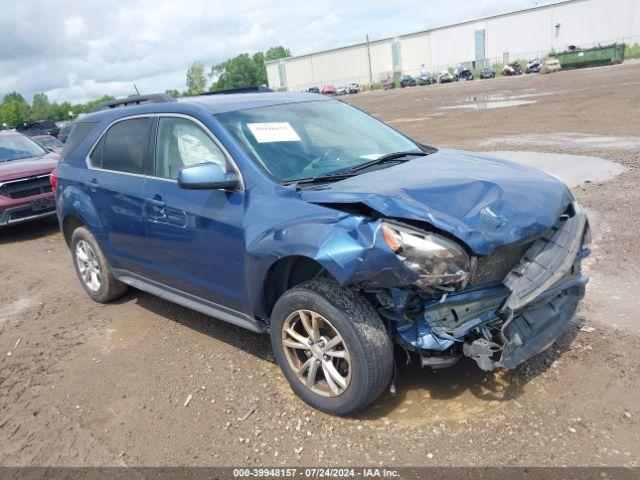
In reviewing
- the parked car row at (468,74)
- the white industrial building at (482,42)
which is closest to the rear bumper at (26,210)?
the parked car row at (468,74)

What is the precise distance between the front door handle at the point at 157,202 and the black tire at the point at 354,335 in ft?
4.70

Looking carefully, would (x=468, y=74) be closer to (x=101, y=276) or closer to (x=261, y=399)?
(x=101, y=276)

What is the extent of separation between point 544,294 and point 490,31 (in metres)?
89.6

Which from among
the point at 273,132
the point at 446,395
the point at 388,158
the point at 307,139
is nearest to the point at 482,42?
the point at 388,158

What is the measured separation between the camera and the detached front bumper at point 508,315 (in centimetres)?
301

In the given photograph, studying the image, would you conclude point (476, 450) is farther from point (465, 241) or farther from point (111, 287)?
point (111, 287)

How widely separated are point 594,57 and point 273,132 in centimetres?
5793

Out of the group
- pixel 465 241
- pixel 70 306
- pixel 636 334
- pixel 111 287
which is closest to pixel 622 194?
pixel 636 334

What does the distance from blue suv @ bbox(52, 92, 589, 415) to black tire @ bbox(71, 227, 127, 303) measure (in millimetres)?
700

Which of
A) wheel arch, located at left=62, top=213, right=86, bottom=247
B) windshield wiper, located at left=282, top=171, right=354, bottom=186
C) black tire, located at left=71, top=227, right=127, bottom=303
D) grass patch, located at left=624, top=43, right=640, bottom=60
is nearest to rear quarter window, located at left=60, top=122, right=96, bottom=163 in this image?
wheel arch, located at left=62, top=213, right=86, bottom=247

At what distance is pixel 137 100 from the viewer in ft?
17.4

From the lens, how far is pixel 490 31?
8350cm

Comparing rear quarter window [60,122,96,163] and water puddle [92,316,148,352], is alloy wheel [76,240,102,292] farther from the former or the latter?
rear quarter window [60,122,96,163]

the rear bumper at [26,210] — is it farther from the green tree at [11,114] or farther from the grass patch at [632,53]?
the green tree at [11,114]
